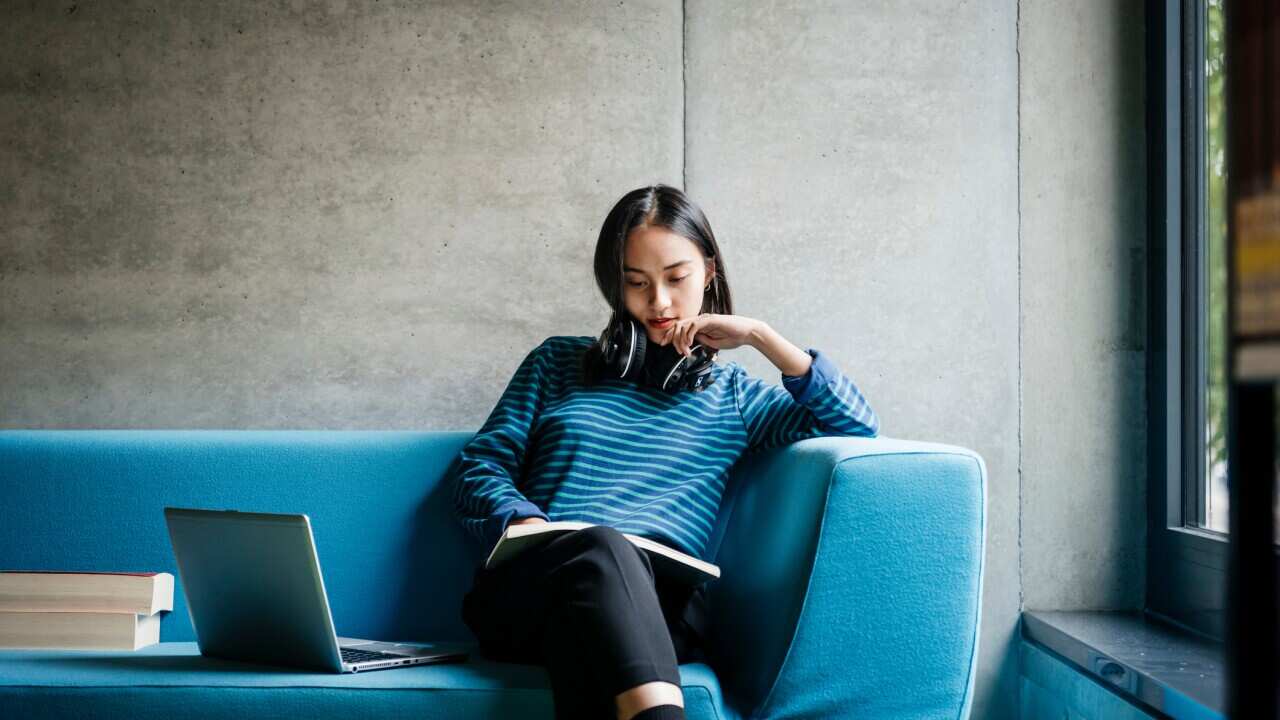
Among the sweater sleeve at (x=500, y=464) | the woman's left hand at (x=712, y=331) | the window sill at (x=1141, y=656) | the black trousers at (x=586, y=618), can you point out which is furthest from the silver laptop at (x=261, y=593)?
the window sill at (x=1141, y=656)

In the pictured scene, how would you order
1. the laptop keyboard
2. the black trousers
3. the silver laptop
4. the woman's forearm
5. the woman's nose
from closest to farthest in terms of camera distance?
the black trousers
the silver laptop
the laptop keyboard
the woman's forearm
the woman's nose

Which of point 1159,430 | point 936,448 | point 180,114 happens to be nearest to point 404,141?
point 180,114

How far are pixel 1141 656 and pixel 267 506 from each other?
166 centimetres

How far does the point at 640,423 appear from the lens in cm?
190

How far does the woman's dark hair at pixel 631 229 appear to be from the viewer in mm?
1961

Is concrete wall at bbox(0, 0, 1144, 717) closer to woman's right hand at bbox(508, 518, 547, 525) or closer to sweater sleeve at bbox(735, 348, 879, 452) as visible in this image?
sweater sleeve at bbox(735, 348, 879, 452)

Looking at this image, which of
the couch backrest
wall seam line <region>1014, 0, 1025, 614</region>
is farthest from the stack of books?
wall seam line <region>1014, 0, 1025, 614</region>

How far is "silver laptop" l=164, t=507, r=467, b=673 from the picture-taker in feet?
4.67

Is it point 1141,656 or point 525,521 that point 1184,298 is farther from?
point 525,521

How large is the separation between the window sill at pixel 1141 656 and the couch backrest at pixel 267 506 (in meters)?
1.19

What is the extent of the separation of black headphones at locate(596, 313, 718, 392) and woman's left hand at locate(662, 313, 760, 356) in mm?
29

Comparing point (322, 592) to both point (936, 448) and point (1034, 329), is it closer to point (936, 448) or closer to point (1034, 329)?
point (936, 448)

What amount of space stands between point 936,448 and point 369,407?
51.3 inches

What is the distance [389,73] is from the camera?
7.57 feet
